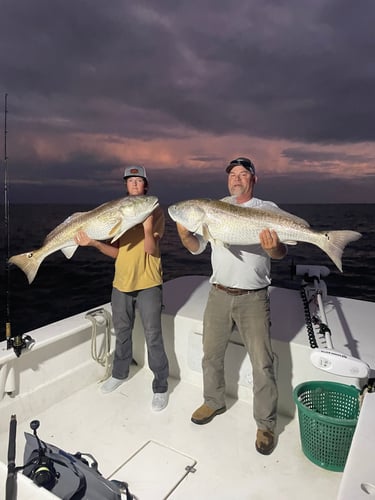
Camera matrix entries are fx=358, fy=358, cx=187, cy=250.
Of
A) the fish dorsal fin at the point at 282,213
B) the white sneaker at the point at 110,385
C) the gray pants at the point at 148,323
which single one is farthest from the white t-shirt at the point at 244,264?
the white sneaker at the point at 110,385

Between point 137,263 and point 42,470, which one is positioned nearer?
point 42,470

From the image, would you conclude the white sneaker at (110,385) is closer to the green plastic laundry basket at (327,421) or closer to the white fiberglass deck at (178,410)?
the white fiberglass deck at (178,410)

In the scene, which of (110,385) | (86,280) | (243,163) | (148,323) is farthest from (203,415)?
(86,280)

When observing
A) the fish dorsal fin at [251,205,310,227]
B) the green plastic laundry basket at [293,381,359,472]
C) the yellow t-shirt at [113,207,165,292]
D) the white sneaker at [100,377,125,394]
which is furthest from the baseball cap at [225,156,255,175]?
the white sneaker at [100,377,125,394]

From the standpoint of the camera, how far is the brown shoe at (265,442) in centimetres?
350

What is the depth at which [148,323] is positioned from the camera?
4148 mm

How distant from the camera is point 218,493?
307 centimetres

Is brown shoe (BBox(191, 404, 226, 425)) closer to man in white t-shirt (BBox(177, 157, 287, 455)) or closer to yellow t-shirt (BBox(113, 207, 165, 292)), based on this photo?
man in white t-shirt (BBox(177, 157, 287, 455))

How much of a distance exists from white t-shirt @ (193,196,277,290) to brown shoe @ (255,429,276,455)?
1.46m

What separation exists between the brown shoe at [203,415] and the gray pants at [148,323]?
513mm

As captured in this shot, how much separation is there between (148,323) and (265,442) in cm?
172

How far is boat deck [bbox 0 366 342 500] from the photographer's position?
3.12 m

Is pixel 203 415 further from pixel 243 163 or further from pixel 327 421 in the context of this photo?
pixel 243 163

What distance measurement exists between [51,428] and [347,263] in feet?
66.4
